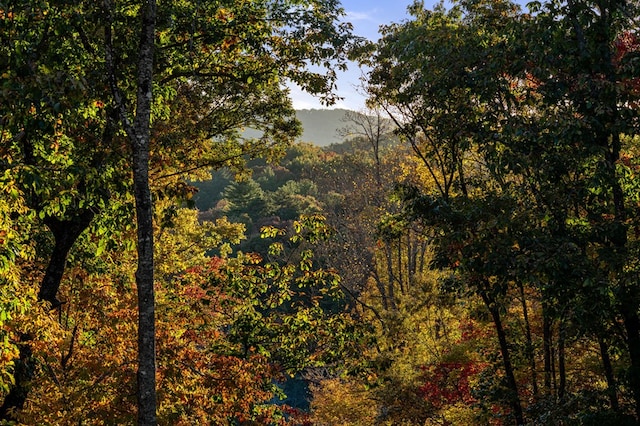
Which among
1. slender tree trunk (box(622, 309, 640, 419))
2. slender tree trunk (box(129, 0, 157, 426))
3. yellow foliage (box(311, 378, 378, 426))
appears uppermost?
slender tree trunk (box(129, 0, 157, 426))

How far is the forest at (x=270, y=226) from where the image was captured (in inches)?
238

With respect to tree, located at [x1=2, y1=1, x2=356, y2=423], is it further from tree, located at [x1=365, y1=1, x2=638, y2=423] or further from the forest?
tree, located at [x1=365, y1=1, x2=638, y2=423]

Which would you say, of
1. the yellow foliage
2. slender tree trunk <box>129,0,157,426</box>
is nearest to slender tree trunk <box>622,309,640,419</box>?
slender tree trunk <box>129,0,157,426</box>

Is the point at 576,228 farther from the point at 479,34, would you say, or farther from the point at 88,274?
the point at 88,274

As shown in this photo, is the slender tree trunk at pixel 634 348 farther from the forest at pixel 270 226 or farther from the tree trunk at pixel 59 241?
the tree trunk at pixel 59 241

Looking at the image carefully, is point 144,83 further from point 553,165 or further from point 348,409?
point 348,409

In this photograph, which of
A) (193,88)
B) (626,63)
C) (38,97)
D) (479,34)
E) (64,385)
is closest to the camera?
(38,97)

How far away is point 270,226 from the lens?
10.2m

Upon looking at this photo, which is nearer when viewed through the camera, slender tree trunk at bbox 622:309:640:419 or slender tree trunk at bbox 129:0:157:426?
slender tree trunk at bbox 129:0:157:426

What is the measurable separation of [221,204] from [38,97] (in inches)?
1940

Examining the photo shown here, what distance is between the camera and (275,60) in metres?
10.5

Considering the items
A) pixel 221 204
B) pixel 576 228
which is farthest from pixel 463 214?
pixel 221 204

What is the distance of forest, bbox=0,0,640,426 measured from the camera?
238 inches

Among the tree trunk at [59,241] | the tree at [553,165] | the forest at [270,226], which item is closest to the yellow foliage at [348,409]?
the forest at [270,226]
